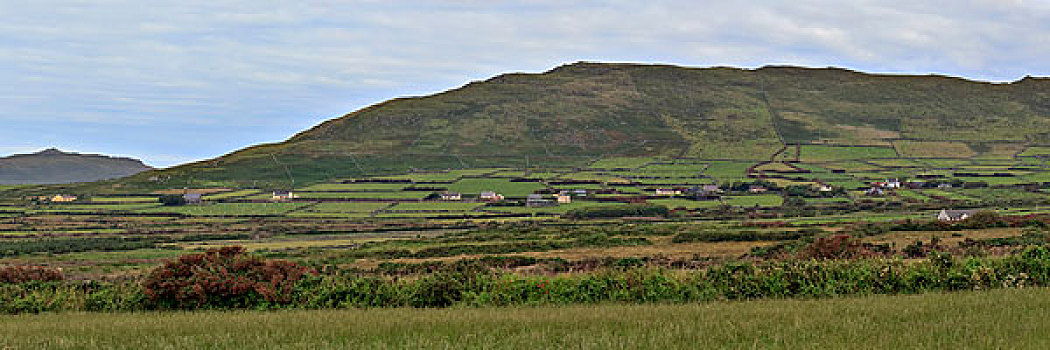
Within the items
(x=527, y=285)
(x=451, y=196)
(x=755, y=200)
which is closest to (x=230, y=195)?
(x=451, y=196)

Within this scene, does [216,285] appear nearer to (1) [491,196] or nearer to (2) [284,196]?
(1) [491,196]

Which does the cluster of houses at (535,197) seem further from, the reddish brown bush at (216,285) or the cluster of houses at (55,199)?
the reddish brown bush at (216,285)

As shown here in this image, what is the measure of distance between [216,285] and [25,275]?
43.4 feet

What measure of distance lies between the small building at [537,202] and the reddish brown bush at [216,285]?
119m

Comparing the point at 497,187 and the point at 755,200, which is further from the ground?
the point at 497,187

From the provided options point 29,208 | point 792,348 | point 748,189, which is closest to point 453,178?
point 748,189

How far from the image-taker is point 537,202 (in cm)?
14725

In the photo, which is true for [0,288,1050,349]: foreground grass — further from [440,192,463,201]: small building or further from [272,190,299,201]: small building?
[272,190,299,201]: small building

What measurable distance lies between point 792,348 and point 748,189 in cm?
15228

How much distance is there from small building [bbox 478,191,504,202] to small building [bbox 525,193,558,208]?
639 cm

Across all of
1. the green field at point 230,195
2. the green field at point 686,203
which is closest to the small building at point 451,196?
the green field at point 686,203

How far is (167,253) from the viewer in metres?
78.9

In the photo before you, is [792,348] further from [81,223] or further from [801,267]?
[81,223]

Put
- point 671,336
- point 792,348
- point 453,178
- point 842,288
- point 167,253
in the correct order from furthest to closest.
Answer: point 453,178, point 167,253, point 842,288, point 671,336, point 792,348
